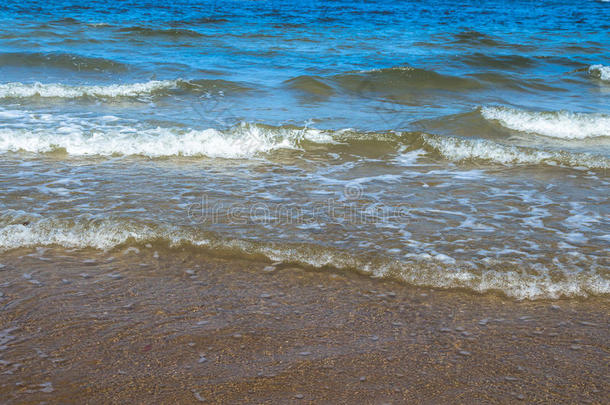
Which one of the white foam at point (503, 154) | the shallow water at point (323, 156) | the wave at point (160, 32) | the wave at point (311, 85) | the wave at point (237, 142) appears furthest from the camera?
the wave at point (160, 32)

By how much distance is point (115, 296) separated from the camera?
335 cm

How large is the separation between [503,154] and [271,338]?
4787mm

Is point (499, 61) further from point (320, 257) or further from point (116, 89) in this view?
point (320, 257)

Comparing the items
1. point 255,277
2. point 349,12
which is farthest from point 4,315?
point 349,12

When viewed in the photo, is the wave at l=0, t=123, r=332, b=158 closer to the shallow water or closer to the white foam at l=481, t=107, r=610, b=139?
the shallow water

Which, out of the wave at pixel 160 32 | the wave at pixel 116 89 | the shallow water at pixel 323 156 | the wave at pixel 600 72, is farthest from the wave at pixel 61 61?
the wave at pixel 600 72

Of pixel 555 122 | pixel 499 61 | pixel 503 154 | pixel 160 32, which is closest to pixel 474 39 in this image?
pixel 499 61

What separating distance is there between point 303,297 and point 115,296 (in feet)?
3.91

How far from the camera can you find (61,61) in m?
12.8

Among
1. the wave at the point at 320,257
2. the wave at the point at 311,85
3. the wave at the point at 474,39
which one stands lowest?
the wave at the point at 320,257

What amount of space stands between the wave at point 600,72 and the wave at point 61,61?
11193 mm

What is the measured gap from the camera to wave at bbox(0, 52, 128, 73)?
486 inches

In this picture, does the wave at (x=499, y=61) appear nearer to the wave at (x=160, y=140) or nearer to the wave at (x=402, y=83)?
the wave at (x=402, y=83)

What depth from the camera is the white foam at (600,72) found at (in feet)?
41.1
